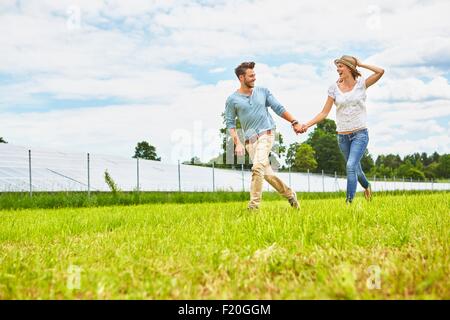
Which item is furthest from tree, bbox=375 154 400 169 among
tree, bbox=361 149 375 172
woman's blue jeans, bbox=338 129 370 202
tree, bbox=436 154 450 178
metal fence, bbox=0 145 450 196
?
woman's blue jeans, bbox=338 129 370 202

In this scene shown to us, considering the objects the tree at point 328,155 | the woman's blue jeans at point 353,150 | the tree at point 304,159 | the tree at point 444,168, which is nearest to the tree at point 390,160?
the tree at point 444,168

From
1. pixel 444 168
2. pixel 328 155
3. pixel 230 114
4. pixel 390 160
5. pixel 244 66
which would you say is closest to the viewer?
pixel 244 66

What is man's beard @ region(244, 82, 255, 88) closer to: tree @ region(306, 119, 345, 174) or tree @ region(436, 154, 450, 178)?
tree @ region(306, 119, 345, 174)

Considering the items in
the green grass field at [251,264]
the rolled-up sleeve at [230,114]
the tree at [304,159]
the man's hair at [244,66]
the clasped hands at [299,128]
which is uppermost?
the tree at [304,159]

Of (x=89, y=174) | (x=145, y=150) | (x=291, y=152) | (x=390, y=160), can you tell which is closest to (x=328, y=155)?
(x=291, y=152)

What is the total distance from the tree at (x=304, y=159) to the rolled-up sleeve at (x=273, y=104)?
158 feet

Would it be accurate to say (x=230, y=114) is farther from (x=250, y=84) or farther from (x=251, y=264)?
(x=251, y=264)

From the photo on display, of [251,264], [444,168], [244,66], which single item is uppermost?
[444,168]

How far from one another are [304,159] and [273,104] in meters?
48.7

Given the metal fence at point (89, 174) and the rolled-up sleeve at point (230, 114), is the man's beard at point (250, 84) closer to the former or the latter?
the rolled-up sleeve at point (230, 114)

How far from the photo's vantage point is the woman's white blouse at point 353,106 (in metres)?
6.78

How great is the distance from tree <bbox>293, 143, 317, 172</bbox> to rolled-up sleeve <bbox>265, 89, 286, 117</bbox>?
4817 cm

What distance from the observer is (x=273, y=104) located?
270 inches

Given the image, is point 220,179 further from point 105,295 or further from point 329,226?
point 105,295
